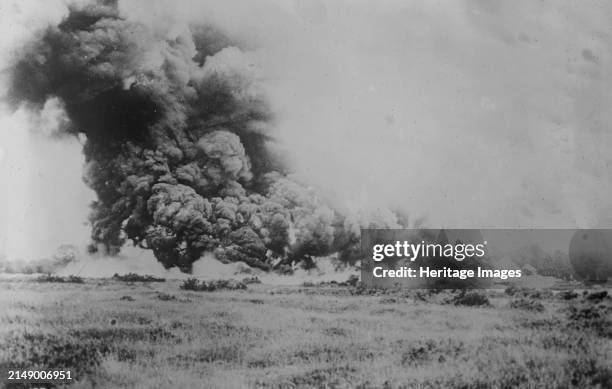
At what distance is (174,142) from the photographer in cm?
436

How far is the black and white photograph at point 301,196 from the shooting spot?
4.20 metres

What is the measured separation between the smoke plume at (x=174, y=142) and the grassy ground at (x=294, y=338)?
0.95 ft

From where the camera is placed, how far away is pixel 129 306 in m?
4.23

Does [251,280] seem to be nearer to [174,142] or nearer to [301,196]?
[301,196]

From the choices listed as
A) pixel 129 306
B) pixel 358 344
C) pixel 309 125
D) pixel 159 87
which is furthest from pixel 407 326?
pixel 159 87

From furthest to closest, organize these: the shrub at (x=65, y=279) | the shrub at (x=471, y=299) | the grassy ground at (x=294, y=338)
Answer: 1. the shrub at (x=471, y=299)
2. the shrub at (x=65, y=279)
3. the grassy ground at (x=294, y=338)

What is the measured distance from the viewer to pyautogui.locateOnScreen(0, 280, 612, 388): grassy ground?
4109mm

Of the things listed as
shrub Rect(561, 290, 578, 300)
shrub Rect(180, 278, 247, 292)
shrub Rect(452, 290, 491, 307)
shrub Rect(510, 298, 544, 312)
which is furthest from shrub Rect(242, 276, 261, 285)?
shrub Rect(561, 290, 578, 300)

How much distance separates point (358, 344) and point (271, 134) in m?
1.39

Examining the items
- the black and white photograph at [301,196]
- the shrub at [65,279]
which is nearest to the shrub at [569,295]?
the black and white photograph at [301,196]

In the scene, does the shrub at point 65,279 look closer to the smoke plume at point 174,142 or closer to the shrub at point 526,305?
the smoke plume at point 174,142

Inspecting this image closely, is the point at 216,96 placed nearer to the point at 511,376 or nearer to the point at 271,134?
the point at 271,134

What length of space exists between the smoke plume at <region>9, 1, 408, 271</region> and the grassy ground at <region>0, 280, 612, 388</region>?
291 millimetres

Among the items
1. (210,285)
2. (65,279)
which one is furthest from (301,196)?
(65,279)
